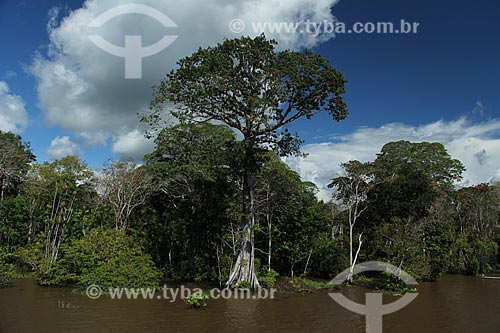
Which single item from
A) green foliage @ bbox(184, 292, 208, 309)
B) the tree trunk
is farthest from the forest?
green foliage @ bbox(184, 292, 208, 309)

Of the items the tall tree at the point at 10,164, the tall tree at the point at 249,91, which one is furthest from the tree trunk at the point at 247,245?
the tall tree at the point at 10,164

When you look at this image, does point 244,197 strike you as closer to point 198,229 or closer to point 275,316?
point 198,229

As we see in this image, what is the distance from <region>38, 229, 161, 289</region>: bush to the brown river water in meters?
0.76

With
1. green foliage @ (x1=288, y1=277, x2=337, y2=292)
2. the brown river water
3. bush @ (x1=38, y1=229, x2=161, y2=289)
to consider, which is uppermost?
bush @ (x1=38, y1=229, x2=161, y2=289)

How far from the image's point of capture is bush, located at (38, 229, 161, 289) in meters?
13.1

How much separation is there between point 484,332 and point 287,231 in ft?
41.1

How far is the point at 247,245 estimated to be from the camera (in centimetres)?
1476

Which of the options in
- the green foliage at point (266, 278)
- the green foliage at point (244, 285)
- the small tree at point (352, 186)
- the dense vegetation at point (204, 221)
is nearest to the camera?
the green foliage at point (244, 285)

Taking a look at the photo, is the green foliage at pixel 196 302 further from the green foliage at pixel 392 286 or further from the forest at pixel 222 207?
the green foliage at pixel 392 286

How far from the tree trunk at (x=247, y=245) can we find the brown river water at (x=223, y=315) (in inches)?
60.8

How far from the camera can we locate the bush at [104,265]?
1309 cm

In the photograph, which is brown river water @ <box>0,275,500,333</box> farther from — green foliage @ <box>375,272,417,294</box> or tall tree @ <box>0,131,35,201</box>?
tall tree @ <box>0,131,35,201</box>

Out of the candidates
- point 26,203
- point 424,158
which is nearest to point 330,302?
point 26,203

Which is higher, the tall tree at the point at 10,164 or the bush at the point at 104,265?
the tall tree at the point at 10,164
